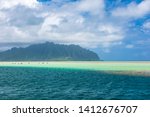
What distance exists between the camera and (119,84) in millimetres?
57438

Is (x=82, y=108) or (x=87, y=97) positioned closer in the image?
(x=82, y=108)

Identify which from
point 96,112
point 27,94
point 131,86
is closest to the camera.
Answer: point 96,112

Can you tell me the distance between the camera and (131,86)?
2162 inches

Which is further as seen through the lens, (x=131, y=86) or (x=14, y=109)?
(x=131, y=86)

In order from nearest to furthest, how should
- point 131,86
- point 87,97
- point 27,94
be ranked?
point 87,97 < point 27,94 < point 131,86

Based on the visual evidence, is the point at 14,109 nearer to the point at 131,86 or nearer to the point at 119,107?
the point at 119,107

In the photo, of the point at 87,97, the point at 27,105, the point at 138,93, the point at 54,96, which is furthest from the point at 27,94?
the point at 27,105

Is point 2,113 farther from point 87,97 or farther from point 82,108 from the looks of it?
point 87,97

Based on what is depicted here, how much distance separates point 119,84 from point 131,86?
9.95 feet

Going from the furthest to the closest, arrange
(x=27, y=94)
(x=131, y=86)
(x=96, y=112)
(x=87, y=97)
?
(x=131, y=86) < (x=27, y=94) < (x=87, y=97) < (x=96, y=112)

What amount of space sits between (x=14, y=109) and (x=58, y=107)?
3.25 metres

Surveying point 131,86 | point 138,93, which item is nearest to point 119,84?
point 131,86

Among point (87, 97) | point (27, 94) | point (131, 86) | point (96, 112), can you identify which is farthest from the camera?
point (131, 86)

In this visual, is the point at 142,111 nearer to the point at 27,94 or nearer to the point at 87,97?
the point at 87,97
